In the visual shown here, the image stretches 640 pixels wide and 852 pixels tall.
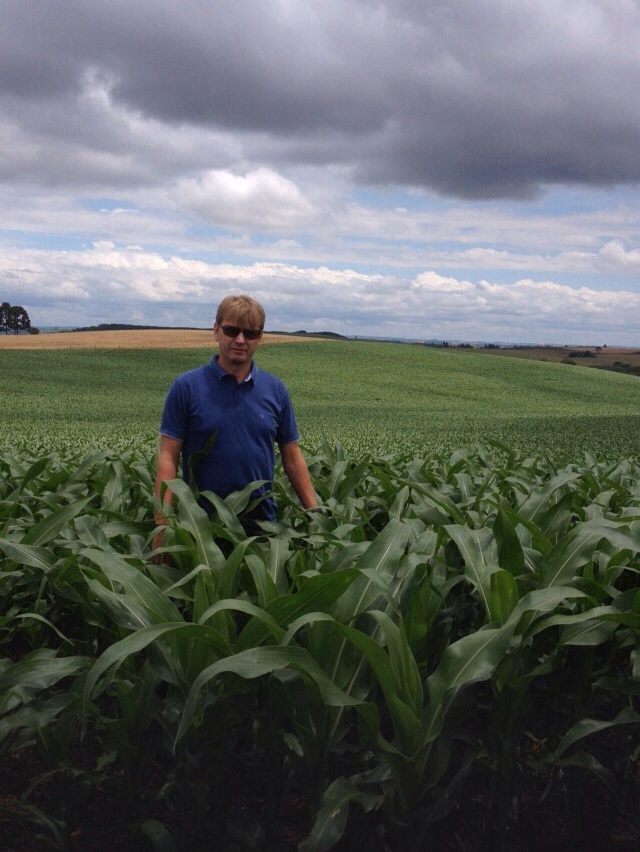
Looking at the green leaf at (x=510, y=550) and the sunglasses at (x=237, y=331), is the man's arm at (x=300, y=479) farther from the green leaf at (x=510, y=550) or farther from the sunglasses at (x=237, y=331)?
the green leaf at (x=510, y=550)

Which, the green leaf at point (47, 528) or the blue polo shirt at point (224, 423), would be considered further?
the blue polo shirt at point (224, 423)

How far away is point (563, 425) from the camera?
76.1 feet

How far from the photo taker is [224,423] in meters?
3.96

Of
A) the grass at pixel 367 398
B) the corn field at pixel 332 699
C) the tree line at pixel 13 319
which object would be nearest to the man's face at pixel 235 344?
the corn field at pixel 332 699

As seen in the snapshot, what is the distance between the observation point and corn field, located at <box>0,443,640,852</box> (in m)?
2.06

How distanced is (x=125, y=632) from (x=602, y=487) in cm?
350

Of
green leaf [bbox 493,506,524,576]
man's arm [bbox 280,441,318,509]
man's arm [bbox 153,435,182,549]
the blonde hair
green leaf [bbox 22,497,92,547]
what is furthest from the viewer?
man's arm [bbox 280,441,318,509]

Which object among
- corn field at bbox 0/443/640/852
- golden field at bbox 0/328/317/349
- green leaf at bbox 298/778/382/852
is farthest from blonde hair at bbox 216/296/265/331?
golden field at bbox 0/328/317/349

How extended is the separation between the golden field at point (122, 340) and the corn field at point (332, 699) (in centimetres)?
4580

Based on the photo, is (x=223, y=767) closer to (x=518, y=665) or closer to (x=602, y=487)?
(x=518, y=665)

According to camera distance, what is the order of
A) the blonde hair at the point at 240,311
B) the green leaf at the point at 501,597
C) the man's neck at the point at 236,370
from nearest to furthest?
the green leaf at the point at 501,597, the blonde hair at the point at 240,311, the man's neck at the point at 236,370

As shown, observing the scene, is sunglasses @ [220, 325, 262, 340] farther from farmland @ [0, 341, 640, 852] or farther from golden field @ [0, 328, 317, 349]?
golden field @ [0, 328, 317, 349]

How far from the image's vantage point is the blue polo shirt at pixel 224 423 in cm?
390

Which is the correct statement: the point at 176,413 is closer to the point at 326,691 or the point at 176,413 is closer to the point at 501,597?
the point at 501,597
